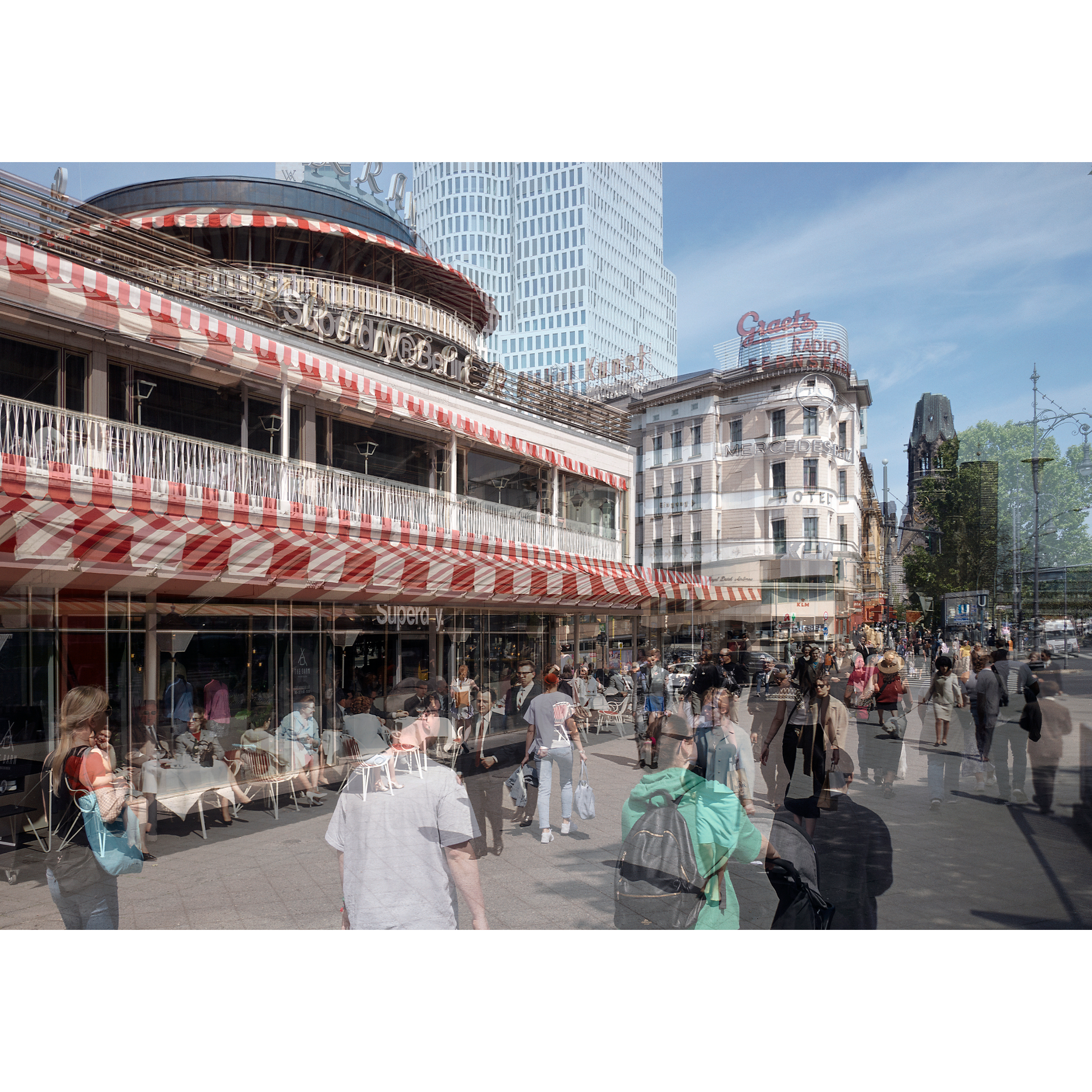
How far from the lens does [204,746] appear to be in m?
7.65

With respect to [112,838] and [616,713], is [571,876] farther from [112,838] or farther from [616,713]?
[616,713]

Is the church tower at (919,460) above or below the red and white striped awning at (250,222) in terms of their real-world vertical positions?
below

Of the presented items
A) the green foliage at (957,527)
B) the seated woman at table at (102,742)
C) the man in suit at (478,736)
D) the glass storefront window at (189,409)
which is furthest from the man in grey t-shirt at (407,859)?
the glass storefront window at (189,409)

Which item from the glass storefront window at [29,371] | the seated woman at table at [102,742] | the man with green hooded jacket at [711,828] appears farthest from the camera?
the glass storefront window at [29,371]

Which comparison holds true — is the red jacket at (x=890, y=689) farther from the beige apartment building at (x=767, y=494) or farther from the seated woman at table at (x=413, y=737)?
the seated woman at table at (x=413, y=737)

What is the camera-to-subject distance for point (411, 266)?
16.5 m

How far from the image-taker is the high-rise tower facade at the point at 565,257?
661 centimetres

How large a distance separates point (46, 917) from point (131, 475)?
20.3 feet

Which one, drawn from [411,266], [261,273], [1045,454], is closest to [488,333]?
[411,266]

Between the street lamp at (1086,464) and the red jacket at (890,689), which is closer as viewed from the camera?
the street lamp at (1086,464)

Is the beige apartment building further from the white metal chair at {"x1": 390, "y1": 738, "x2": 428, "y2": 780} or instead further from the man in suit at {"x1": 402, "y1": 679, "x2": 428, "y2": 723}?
the white metal chair at {"x1": 390, "y1": 738, "x2": 428, "y2": 780}

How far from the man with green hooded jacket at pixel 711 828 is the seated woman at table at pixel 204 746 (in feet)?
17.8
